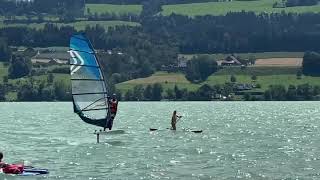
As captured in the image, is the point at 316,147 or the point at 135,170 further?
the point at 316,147

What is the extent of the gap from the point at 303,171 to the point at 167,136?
106ft

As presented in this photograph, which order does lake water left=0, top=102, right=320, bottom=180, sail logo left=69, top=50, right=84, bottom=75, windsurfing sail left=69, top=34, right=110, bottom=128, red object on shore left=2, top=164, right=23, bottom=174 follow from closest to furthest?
1. red object on shore left=2, top=164, right=23, bottom=174
2. lake water left=0, top=102, right=320, bottom=180
3. windsurfing sail left=69, top=34, right=110, bottom=128
4. sail logo left=69, top=50, right=84, bottom=75

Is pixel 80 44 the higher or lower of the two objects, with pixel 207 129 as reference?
higher

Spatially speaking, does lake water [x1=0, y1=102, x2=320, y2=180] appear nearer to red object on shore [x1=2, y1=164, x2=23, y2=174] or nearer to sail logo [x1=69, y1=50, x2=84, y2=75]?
red object on shore [x1=2, y1=164, x2=23, y2=174]

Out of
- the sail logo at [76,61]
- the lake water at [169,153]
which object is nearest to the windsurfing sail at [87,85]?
the sail logo at [76,61]

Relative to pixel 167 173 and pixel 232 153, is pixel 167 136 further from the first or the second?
pixel 167 173

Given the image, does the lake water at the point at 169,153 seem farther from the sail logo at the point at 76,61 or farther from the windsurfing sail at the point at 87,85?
the sail logo at the point at 76,61

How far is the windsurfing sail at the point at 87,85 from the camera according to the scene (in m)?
71.1

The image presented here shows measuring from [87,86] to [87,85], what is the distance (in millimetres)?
100

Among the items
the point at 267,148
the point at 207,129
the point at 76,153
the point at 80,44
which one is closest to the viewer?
the point at 76,153

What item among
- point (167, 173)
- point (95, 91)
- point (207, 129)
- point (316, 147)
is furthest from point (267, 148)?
point (207, 129)

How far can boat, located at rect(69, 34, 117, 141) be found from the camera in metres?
71.1

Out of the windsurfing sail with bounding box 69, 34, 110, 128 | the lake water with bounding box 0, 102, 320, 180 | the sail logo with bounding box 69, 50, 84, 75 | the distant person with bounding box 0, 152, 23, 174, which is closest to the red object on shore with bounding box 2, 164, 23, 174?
the distant person with bounding box 0, 152, 23, 174

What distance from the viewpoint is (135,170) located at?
172ft
